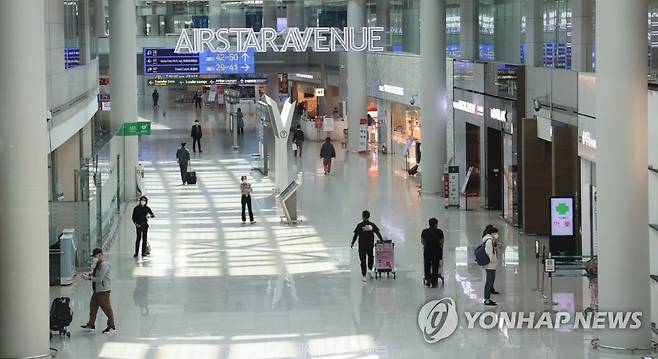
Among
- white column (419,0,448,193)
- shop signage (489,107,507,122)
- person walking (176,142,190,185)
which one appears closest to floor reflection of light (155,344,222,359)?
shop signage (489,107,507,122)

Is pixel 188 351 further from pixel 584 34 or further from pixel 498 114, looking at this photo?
pixel 498 114

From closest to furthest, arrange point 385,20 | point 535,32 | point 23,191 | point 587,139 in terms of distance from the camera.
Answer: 1. point 23,191
2. point 587,139
3. point 535,32
4. point 385,20

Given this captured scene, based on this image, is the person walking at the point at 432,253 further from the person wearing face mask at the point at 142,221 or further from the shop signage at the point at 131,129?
the shop signage at the point at 131,129

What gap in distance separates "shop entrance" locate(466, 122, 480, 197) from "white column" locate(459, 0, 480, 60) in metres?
2.18

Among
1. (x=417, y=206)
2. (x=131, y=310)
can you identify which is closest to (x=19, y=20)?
(x=131, y=310)

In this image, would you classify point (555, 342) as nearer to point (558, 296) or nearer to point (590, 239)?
point (558, 296)

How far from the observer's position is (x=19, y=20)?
14.9 m

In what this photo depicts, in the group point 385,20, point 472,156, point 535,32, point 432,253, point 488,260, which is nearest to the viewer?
point 488,260

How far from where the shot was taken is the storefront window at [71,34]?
2738cm

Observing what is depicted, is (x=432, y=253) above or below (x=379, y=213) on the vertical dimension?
above

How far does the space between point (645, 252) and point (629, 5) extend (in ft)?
10.1

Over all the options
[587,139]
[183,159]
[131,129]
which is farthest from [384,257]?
[183,159]

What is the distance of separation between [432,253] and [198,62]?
30241mm

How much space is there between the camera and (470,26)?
111 ft
